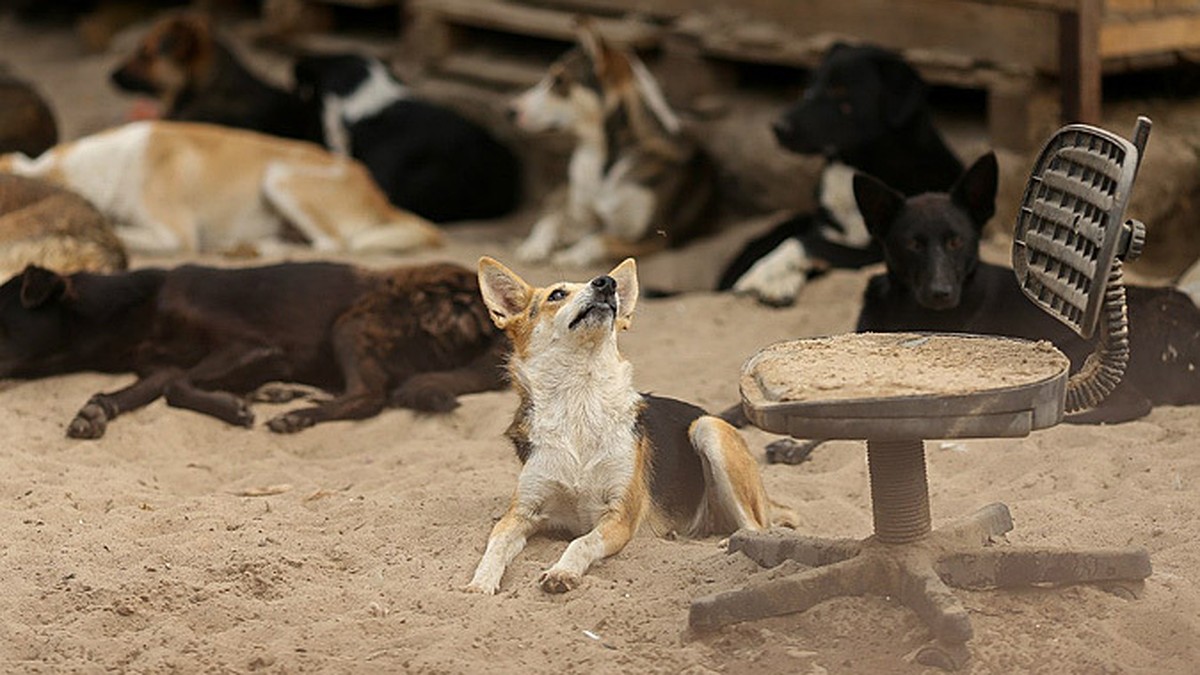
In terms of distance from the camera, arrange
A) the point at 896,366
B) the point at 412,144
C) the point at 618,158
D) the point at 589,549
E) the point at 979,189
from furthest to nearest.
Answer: the point at 412,144 → the point at 618,158 → the point at 979,189 → the point at 589,549 → the point at 896,366

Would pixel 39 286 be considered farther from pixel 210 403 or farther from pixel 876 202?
pixel 876 202

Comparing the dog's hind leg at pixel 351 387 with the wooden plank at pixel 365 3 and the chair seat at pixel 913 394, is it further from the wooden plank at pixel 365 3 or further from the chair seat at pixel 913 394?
the wooden plank at pixel 365 3

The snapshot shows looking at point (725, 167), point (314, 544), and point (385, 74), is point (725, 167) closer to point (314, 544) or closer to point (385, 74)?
point (385, 74)

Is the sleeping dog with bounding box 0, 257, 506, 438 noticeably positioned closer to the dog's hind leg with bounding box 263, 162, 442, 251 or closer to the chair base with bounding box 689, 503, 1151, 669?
the dog's hind leg with bounding box 263, 162, 442, 251

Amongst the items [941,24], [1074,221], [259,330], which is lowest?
[259,330]

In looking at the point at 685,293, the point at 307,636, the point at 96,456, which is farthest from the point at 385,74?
the point at 307,636

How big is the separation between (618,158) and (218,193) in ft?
7.10

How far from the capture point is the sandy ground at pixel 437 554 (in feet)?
13.3

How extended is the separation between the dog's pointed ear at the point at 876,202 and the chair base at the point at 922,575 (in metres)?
1.82

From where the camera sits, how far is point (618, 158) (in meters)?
9.19

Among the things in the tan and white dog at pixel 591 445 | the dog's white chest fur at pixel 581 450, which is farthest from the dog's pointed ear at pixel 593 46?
the dog's white chest fur at pixel 581 450

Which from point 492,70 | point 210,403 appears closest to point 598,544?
point 210,403

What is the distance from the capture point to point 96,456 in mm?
5902

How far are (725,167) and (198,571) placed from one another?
516 centimetres
